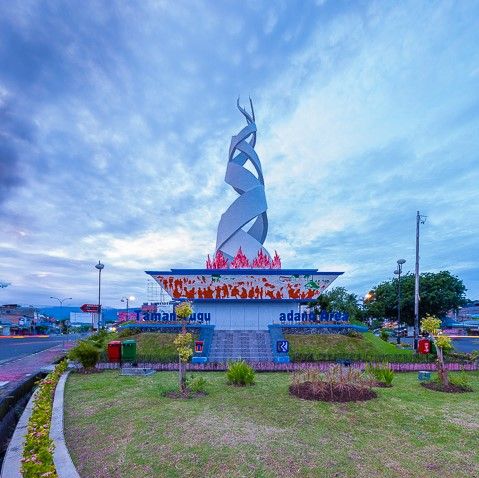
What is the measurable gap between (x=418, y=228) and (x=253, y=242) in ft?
47.0

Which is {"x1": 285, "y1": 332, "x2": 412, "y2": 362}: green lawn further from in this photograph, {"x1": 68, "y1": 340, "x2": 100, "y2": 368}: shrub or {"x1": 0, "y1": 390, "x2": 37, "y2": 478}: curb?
{"x1": 0, "y1": 390, "x2": 37, "y2": 478}: curb

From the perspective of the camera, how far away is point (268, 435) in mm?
8398

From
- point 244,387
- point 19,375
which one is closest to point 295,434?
point 244,387

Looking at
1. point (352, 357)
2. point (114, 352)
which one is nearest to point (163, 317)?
point (114, 352)

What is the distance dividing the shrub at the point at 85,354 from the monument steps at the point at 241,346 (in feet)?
25.5

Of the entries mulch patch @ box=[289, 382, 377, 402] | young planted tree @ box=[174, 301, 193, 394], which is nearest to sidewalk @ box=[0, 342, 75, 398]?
young planted tree @ box=[174, 301, 193, 394]

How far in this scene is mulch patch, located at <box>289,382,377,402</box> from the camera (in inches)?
455

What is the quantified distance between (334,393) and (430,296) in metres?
56.4

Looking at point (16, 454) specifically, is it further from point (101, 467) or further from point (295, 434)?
point (295, 434)

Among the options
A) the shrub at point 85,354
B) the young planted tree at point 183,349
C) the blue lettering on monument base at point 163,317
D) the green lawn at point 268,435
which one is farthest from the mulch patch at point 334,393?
the blue lettering on monument base at point 163,317

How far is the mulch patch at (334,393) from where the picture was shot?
11.6 meters

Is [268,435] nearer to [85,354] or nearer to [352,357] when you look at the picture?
[85,354]

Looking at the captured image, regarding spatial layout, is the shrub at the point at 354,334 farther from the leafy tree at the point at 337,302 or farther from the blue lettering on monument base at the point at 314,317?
the leafy tree at the point at 337,302

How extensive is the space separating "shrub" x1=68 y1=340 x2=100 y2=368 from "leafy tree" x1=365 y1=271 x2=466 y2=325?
5630 cm
